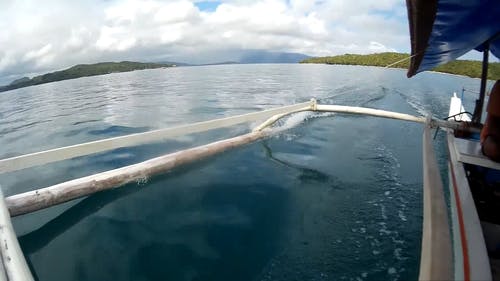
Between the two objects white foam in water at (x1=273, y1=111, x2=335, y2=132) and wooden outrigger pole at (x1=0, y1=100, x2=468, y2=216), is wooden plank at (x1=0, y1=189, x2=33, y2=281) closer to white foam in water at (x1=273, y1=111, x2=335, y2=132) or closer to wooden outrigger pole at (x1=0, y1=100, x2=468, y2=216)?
wooden outrigger pole at (x1=0, y1=100, x2=468, y2=216)

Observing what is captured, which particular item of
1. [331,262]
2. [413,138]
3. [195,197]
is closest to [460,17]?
[331,262]

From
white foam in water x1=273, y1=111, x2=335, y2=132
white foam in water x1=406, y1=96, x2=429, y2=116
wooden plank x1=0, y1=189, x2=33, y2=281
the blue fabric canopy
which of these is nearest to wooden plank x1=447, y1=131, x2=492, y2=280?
the blue fabric canopy

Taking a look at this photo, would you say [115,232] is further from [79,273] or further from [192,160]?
[192,160]

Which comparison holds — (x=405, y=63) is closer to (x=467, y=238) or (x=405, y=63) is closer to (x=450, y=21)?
(x=450, y=21)

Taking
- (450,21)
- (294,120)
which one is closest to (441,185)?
(450,21)

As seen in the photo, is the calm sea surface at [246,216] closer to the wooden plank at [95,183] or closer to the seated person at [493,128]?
the wooden plank at [95,183]
